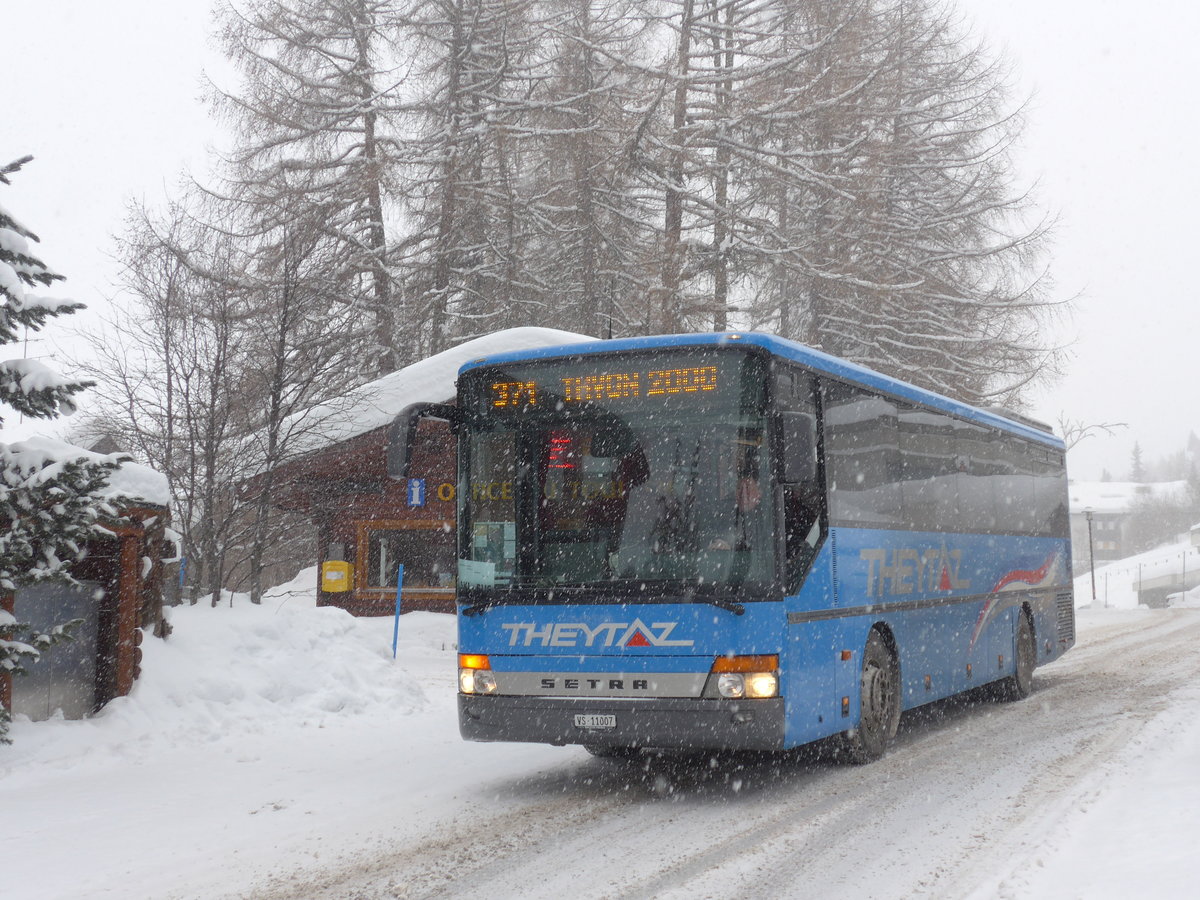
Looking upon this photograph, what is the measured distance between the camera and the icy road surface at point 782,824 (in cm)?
586

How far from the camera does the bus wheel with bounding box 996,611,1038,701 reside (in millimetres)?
13984

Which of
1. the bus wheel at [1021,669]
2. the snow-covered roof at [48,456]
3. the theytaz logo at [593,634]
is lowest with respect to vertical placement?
the bus wheel at [1021,669]

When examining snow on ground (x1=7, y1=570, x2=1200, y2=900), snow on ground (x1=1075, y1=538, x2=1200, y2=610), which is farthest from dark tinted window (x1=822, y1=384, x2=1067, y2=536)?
snow on ground (x1=1075, y1=538, x2=1200, y2=610)

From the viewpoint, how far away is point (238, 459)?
15.5m

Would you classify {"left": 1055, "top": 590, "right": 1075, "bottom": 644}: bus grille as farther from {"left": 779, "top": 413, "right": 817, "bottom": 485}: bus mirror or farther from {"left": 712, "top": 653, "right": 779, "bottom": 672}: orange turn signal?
{"left": 779, "top": 413, "right": 817, "bottom": 485}: bus mirror

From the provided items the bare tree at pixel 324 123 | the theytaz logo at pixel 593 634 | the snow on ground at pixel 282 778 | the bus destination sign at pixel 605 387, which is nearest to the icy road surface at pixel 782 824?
the snow on ground at pixel 282 778

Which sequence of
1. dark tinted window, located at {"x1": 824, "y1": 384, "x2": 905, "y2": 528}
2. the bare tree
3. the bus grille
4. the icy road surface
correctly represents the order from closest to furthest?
the icy road surface, dark tinted window, located at {"x1": 824, "y1": 384, "x2": 905, "y2": 528}, the bus grille, the bare tree

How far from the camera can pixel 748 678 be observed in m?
7.75

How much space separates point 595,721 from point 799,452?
222 cm

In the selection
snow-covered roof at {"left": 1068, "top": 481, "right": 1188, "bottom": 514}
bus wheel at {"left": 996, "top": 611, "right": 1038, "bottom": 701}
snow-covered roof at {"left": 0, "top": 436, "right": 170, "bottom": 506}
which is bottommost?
bus wheel at {"left": 996, "top": 611, "right": 1038, "bottom": 701}

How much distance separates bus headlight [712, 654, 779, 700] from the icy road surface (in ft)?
2.52

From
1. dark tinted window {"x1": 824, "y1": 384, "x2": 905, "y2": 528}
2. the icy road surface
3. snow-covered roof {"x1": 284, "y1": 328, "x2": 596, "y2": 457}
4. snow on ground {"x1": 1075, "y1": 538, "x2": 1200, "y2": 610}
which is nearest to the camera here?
the icy road surface

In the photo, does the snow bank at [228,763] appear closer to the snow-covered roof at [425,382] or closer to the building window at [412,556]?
the snow-covered roof at [425,382]

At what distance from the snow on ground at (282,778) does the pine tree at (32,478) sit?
1.13 metres
